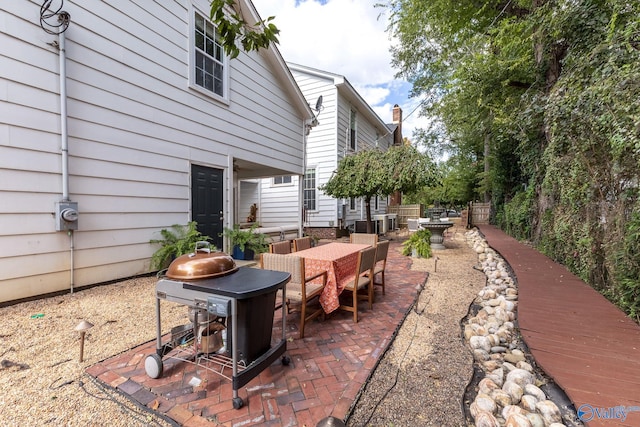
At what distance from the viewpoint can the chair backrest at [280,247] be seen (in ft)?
13.0

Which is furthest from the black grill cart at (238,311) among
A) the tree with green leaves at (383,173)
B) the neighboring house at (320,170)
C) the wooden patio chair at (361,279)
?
the neighboring house at (320,170)

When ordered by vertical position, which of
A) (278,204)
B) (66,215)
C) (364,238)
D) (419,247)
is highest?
(278,204)

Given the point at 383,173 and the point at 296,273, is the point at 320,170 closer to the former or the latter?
the point at 383,173

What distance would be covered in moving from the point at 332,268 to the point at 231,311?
171cm

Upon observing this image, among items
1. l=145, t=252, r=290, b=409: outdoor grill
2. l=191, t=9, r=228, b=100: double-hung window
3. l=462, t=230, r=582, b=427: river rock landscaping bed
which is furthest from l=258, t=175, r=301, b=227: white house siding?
l=145, t=252, r=290, b=409: outdoor grill

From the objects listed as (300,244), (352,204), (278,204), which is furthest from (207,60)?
(352,204)

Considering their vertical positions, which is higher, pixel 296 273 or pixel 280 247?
pixel 280 247

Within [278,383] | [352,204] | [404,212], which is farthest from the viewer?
[404,212]

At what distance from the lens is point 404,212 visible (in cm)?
1723

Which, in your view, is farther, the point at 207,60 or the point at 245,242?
the point at 245,242

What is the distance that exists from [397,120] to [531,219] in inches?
674

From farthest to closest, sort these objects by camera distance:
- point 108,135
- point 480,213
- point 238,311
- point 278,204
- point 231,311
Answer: point 480,213
point 278,204
point 108,135
point 238,311
point 231,311

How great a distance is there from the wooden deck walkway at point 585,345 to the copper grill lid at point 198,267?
2.48 metres

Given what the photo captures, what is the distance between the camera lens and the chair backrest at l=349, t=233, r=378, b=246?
5.01 m
